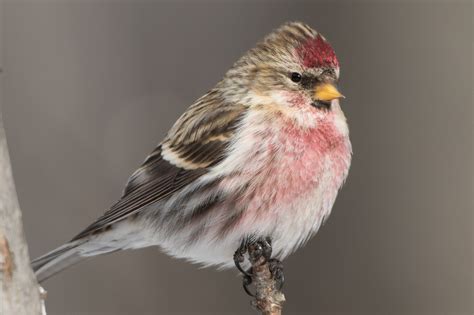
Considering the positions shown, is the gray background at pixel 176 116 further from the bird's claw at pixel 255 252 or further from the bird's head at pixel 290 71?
the bird's claw at pixel 255 252

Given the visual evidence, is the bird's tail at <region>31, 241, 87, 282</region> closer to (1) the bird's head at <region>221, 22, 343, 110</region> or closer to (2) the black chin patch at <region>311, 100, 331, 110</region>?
(1) the bird's head at <region>221, 22, 343, 110</region>

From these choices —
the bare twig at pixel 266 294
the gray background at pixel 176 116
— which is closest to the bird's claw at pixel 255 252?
the bare twig at pixel 266 294

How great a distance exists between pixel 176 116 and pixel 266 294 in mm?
2951

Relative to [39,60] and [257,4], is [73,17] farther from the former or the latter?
[257,4]

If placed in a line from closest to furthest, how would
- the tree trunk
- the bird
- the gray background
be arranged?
1. the tree trunk
2. the bird
3. the gray background

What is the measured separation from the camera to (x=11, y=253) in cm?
145

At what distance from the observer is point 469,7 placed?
524 cm

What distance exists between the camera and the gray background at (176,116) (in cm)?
489

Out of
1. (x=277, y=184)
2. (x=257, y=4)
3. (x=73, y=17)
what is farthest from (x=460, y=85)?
(x=277, y=184)

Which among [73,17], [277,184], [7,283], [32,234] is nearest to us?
[7,283]

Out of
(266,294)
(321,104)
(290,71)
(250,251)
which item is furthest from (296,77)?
(266,294)

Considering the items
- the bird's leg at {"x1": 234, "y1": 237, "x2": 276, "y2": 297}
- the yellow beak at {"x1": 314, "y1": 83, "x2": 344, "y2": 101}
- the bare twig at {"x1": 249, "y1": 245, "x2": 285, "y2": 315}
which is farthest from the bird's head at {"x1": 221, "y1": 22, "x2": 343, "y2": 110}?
the bare twig at {"x1": 249, "y1": 245, "x2": 285, "y2": 315}

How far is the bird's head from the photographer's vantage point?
2742 mm

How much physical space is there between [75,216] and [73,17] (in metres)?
1.31
